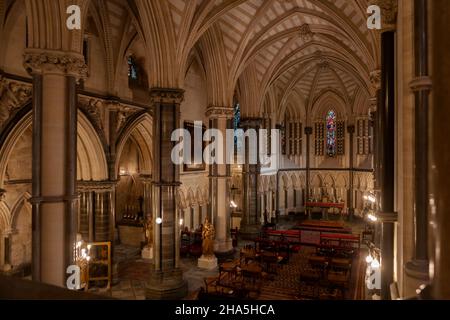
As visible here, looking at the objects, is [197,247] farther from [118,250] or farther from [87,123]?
[87,123]

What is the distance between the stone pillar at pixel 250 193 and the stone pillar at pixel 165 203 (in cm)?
960

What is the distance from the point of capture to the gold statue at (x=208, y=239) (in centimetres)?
1510

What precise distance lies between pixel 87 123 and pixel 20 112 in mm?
2874

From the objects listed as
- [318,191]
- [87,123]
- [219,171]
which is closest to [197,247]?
[219,171]

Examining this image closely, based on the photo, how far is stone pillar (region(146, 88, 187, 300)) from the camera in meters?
11.7

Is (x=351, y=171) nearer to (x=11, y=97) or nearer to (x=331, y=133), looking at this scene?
(x=331, y=133)

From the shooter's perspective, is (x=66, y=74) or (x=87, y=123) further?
(x=87, y=123)

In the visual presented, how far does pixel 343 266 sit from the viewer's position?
13.0 m

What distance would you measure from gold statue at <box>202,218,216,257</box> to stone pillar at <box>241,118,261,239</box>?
19.6ft

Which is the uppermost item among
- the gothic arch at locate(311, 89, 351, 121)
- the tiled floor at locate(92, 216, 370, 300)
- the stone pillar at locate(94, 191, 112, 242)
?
the gothic arch at locate(311, 89, 351, 121)

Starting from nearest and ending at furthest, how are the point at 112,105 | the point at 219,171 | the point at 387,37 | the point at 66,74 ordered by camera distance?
1. the point at 387,37
2. the point at 66,74
3. the point at 112,105
4. the point at 219,171

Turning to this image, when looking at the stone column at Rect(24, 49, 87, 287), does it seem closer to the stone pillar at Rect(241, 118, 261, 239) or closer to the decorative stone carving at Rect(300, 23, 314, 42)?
the decorative stone carving at Rect(300, 23, 314, 42)

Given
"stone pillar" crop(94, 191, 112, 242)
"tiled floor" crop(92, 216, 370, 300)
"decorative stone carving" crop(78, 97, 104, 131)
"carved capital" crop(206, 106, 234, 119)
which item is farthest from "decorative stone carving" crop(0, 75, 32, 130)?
"carved capital" crop(206, 106, 234, 119)

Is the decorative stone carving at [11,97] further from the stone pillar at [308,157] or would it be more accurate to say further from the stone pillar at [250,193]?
the stone pillar at [308,157]
